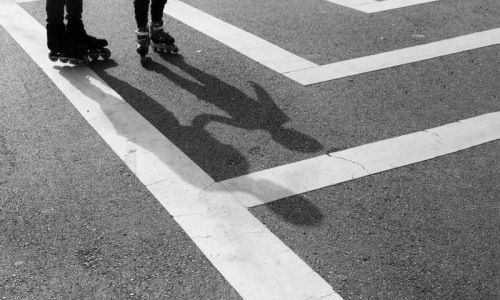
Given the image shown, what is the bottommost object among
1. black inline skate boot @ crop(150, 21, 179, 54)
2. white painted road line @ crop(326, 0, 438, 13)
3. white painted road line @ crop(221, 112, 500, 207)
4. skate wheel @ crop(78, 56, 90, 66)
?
skate wheel @ crop(78, 56, 90, 66)

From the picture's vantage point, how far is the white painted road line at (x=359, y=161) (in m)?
5.30

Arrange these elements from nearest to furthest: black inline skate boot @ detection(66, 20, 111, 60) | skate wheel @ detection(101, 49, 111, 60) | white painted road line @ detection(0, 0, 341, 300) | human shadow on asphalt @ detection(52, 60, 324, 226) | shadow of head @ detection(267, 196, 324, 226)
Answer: white painted road line @ detection(0, 0, 341, 300) < shadow of head @ detection(267, 196, 324, 226) < human shadow on asphalt @ detection(52, 60, 324, 226) < black inline skate boot @ detection(66, 20, 111, 60) < skate wheel @ detection(101, 49, 111, 60)

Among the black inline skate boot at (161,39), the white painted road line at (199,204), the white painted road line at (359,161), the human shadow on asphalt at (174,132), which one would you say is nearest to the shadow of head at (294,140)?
the white painted road line at (359,161)

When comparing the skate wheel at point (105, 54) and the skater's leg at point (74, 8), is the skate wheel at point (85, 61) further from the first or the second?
the skater's leg at point (74, 8)

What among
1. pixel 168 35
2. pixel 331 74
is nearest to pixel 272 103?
pixel 331 74

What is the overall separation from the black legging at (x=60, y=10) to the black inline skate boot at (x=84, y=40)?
0.24 ft

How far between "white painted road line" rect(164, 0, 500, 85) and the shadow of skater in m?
0.58

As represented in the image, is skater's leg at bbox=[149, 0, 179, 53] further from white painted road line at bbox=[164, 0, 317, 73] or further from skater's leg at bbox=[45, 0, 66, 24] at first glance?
skater's leg at bbox=[45, 0, 66, 24]

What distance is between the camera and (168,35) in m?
7.95

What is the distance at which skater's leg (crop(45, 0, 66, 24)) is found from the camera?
741 centimetres

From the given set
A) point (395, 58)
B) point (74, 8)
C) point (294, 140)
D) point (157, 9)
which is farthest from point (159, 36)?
point (294, 140)

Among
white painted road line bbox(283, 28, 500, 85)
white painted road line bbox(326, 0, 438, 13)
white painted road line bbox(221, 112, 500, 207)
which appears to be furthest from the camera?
white painted road line bbox(326, 0, 438, 13)

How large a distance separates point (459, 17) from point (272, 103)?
11.2 ft

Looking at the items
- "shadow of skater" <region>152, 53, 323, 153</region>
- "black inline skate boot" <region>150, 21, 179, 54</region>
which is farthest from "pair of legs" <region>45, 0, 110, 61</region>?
"shadow of skater" <region>152, 53, 323, 153</region>
